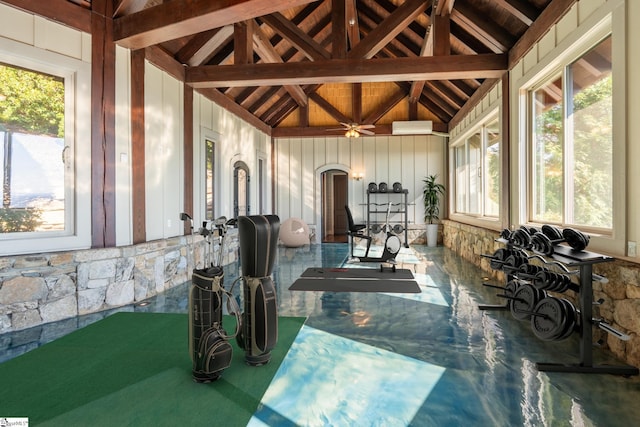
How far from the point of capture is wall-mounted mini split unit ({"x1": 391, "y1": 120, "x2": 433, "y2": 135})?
10703mm

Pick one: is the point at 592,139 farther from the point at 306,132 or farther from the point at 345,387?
the point at 306,132

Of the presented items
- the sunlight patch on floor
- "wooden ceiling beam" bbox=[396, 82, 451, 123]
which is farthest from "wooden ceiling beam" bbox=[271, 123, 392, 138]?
the sunlight patch on floor

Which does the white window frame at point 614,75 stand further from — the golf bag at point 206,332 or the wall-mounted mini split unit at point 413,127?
the wall-mounted mini split unit at point 413,127

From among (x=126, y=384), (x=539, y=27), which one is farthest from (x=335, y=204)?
(x=126, y=384)

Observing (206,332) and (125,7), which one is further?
(125,7)

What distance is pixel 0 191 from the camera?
12.7ft

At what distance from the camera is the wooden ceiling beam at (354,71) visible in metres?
6.02

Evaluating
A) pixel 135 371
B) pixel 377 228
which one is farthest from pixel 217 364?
pixel 377 228

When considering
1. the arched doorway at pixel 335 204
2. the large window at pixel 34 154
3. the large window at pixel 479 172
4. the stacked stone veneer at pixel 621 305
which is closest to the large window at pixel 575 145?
the stacked stone veneer at pixel 621 305

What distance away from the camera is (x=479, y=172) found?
26.6 ft

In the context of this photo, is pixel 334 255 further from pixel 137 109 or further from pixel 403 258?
pixel 137 109

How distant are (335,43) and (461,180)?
547cm

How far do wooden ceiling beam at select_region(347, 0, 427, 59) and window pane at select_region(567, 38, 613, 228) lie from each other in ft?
10.3

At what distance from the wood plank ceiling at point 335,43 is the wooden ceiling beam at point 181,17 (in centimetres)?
1
